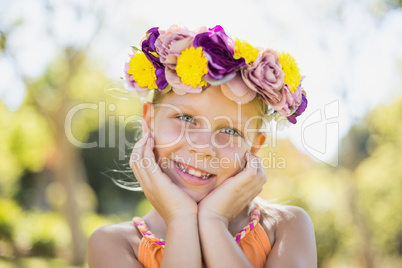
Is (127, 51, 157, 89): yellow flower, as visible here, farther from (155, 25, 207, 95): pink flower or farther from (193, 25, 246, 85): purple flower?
(193, 25, 246, 85): purple flower

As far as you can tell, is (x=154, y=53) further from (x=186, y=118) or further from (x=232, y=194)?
(x=232, y=194)

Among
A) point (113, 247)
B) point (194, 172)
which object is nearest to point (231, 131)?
point (194, 172)

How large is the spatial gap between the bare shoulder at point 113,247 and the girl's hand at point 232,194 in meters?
0.55

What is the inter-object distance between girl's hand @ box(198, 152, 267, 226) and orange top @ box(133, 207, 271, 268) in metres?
0.22

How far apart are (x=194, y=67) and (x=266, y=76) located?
1.58ft

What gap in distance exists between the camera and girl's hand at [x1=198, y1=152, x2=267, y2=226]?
8.61 ft

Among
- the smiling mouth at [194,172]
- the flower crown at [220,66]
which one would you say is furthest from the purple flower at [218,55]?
the smiling mouth at [194,172]

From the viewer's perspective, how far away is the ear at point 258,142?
3.11m

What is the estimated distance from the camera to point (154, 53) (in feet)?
9.23

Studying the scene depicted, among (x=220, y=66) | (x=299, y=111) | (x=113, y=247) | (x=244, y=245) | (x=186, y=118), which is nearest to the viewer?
(x=220, y=66)

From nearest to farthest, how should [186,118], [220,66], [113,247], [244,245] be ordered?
[220,66], [113,247], [186,118], [244,245]

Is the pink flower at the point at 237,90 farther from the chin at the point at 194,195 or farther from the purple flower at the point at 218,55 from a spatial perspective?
the chin at the point at 194,195

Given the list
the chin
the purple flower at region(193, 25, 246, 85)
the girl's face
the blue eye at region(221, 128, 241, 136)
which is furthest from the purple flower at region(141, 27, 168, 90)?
the chin

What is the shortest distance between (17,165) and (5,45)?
32.7ft
